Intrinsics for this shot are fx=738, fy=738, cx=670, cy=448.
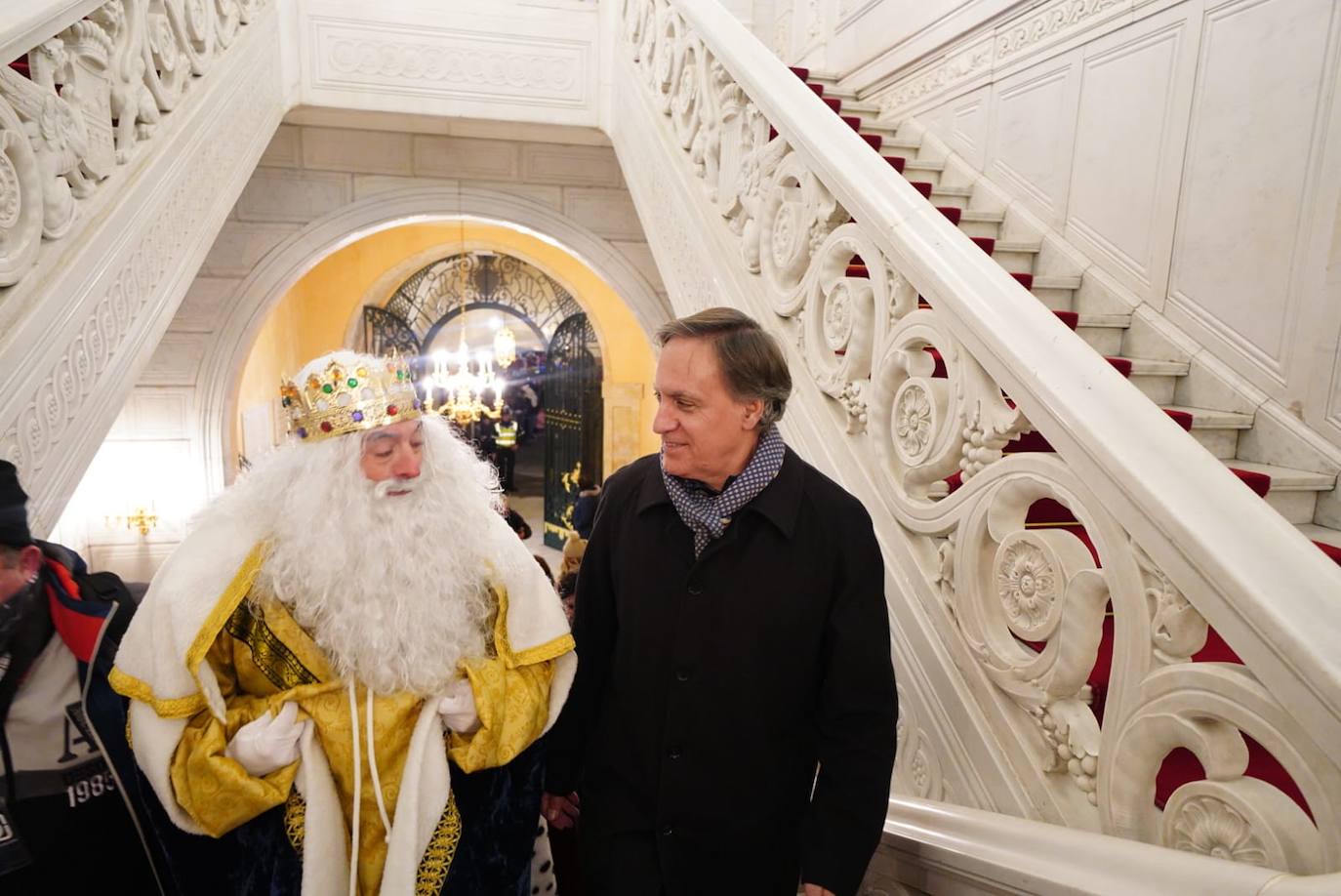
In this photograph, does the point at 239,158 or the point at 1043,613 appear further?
the point at 239,158

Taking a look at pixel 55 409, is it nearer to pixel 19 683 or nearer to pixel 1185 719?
pixel 19 683

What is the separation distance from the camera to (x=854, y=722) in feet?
4.18

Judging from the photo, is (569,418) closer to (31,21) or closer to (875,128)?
(875,128)

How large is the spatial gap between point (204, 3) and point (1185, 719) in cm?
402

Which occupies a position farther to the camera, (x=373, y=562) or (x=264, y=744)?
(x=373, y=562)

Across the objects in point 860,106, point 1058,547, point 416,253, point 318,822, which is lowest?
point 318,822

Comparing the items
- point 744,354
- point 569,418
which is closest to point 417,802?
point 744,354

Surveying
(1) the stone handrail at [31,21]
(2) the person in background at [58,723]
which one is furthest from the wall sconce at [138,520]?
(2) the person in background at [58,723]

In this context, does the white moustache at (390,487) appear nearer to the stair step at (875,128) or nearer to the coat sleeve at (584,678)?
the coat sleeve at (584,678)

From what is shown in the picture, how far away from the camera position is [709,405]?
1278mm

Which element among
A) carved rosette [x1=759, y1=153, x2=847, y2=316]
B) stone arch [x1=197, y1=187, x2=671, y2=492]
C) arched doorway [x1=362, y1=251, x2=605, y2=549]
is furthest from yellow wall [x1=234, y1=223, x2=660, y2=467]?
carved rosette [x1=759, y1=153, x2=847, y2=316]

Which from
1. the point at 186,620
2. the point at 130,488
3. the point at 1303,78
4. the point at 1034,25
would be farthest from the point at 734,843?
the point at 130,488

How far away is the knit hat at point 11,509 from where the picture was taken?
1.22m

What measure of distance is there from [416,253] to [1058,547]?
921 centimetres
